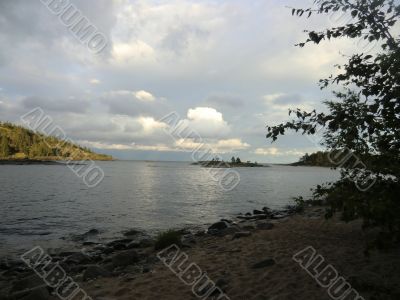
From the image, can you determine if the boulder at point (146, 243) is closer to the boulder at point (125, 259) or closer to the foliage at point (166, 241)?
the foliage at point (166, 241)

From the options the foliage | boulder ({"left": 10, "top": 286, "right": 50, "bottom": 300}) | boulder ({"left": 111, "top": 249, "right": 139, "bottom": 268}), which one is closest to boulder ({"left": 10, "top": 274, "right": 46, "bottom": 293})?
boulder ({"left": 10, "top": 286, "right": 50, "bottom": 300})

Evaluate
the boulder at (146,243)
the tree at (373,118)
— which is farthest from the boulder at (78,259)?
the tree at (373,118)

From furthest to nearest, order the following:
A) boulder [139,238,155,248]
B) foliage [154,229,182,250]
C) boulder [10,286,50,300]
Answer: boulder [139,238,155,248] < foliage [154,229,182,250] < boulder [10,286,50,300]

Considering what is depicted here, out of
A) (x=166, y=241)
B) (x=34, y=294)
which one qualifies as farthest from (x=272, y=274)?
(x=166, y=241)

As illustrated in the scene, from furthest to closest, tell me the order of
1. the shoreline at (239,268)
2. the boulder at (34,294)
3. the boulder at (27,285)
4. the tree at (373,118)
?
1. the boulder at (27,285)
2. the boulder at (34,294)
3. the shoreline at (239,268)
4. the tree at (373,118)

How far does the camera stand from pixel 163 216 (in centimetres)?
3178

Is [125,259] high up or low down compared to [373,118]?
down

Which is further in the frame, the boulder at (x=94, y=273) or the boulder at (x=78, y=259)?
the boulder at (x=78, y=259)

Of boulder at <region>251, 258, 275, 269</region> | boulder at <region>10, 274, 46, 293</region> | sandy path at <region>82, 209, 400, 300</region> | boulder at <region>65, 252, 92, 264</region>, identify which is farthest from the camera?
boulder at <region>65, 252, 92, 264</region>

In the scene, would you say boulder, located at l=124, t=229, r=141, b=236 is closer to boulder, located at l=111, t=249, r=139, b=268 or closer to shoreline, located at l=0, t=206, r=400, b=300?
shoreline, located at l=0, t=206, r=400, b=300

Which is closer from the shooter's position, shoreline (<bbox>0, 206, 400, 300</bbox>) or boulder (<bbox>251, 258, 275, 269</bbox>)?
shoreline (<bbox>0, 206, 400, 300</bbox>)

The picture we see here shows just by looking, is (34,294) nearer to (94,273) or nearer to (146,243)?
(94,273)

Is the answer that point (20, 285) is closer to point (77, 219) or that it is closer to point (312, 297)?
point (312, 297)

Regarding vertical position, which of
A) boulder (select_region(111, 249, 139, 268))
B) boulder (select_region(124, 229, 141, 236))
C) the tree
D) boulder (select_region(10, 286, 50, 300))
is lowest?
boulder (select_region(124, 229, 141, 236))
